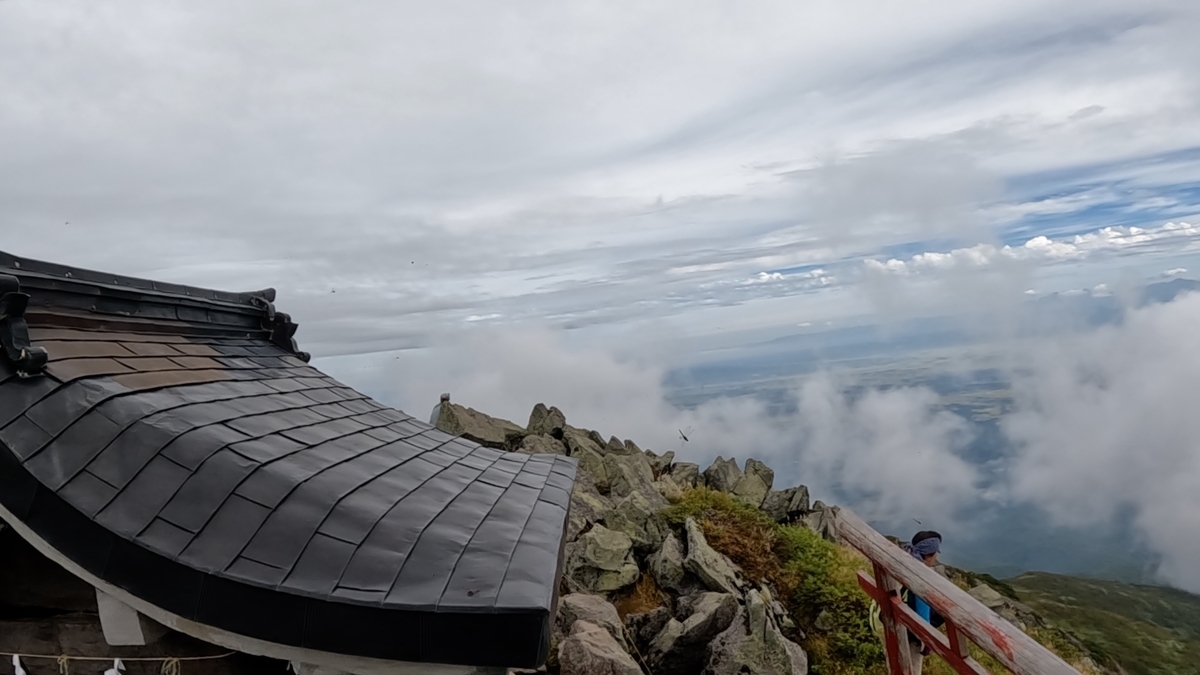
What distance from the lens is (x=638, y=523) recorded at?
13680 millimetres

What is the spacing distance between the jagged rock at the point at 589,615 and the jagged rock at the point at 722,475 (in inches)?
406

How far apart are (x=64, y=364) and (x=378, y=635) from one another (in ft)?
9.40

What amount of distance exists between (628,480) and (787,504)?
17.8ft

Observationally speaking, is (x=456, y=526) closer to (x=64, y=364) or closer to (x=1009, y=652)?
(x=64, y=364)

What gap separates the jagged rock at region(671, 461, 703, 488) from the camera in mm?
19886

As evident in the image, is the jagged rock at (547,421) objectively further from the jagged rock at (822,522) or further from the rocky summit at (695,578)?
the jagged rock at (822,522)

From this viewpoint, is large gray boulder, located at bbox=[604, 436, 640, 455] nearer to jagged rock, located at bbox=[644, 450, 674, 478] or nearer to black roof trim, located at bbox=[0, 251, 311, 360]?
jagged rock, located at bbox=[644, 450, 674, 478]

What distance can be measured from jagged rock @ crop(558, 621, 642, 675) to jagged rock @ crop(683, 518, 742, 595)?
11.5ft

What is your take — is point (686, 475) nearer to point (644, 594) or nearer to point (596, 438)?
point (596, 438)

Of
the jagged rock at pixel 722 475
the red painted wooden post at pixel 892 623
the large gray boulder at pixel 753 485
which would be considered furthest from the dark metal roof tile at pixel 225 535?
the jagged rock at pixel 722 475

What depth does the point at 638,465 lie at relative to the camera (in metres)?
18.5

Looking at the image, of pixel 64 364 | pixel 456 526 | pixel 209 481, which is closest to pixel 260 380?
pixel 64 364

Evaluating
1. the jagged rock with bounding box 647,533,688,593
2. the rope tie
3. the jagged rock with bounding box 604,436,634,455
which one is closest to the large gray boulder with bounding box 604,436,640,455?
the jagged rock with bounding box 604,436,634,455

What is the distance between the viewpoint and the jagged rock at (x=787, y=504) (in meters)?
19.0
